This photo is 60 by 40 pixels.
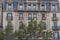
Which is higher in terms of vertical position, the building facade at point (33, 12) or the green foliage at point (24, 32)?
the building facade at point (33, 12)

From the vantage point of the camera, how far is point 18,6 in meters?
43.5

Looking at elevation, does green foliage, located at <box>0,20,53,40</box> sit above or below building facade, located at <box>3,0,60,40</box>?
below

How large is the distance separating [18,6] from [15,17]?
2729mm

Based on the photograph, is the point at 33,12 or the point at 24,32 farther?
the point at 33,12

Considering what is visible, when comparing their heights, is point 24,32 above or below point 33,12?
below

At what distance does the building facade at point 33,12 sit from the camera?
42.7 metres

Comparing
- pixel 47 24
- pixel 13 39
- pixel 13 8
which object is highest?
pixel 13 8

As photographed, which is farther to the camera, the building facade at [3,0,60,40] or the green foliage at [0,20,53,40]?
the building facade at [3,0,60,40]

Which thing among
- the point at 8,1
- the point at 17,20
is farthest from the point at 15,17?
the point at 8,1

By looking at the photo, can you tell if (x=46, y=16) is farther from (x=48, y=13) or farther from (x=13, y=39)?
(x=13, y=39)

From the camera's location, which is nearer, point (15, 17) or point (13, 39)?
point (13, 39)

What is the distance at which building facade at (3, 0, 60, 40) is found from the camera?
42.7m

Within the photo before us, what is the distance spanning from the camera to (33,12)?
142ft

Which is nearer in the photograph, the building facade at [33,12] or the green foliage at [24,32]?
the green foliage at [24,32]
